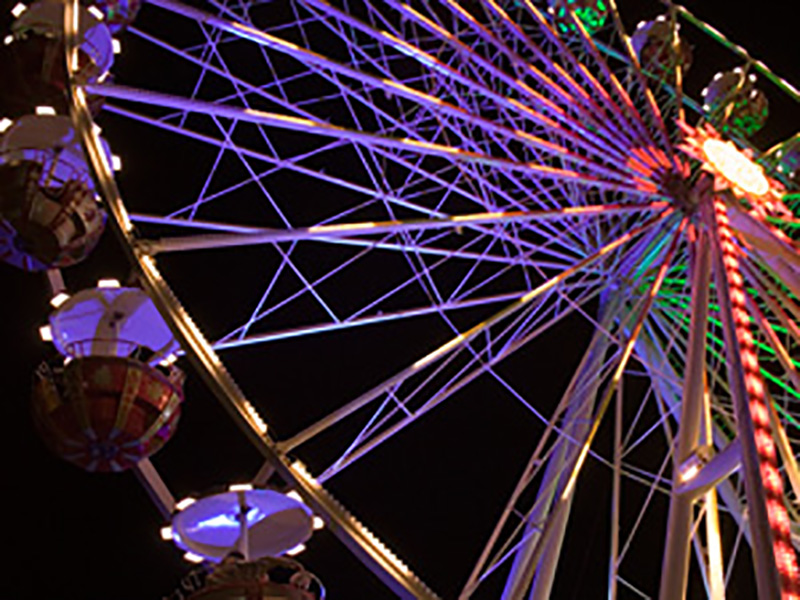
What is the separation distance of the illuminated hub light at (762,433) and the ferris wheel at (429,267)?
0.02 metres

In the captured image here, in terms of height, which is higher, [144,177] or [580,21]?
[144,177]

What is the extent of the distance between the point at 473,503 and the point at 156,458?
457 cm

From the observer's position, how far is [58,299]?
805 centimetres

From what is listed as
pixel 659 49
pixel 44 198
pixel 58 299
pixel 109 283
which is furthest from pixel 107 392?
pixel 659 49

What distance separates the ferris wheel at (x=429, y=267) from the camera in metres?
7.20

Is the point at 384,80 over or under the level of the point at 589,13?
over

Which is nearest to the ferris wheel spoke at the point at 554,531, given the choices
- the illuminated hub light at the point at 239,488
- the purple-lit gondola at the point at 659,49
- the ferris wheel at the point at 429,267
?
the ferris wheel at the point at 429,267

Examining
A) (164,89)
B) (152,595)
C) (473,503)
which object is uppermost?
(164,89)

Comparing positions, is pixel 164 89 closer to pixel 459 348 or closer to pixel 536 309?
pixel 536 309

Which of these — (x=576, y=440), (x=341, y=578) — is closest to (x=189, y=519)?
(x=576, y=440)

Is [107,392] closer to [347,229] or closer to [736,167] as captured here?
[347,229]

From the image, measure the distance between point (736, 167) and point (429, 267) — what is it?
2633 mm

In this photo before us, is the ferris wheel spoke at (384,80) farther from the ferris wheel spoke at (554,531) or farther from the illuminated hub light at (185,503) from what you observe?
the illuminated hub light at (185,503)

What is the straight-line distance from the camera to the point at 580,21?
12219mm
